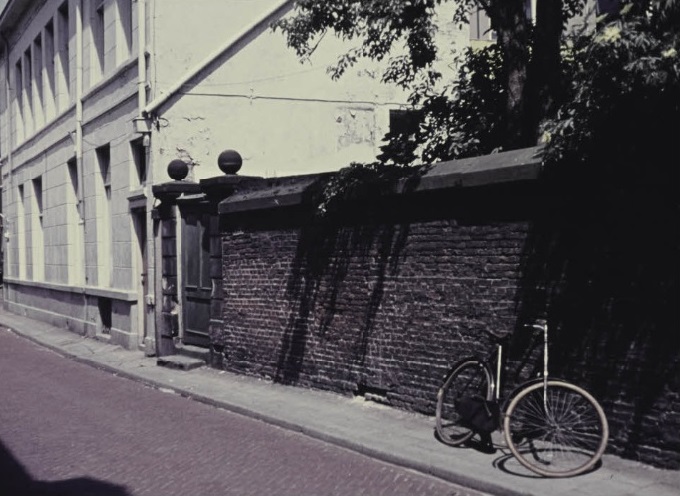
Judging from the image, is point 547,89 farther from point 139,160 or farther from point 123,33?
point 123,33

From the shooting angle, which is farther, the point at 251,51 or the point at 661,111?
the point at 251,51

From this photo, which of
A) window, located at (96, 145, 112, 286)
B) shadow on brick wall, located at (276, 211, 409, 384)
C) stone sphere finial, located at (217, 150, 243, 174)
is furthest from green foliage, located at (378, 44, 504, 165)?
window, located at (96, 145, 112, 286)

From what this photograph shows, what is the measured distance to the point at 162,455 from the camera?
7996mm

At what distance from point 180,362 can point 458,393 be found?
6116 millimetres

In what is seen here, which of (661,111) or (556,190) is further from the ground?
(661,111)

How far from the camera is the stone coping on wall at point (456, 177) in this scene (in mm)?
7812

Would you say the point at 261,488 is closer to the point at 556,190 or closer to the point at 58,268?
the point at 556,190

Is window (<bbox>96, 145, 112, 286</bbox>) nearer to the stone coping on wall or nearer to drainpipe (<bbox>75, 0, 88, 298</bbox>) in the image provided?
drainpipe (<bbox>75, 0, 88, 298</bbox>)

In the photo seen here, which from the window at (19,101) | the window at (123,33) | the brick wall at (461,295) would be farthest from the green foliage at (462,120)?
the window at (19,101)

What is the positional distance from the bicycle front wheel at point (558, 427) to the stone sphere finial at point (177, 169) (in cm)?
840

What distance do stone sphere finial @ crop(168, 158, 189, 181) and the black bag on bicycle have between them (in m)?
8.06

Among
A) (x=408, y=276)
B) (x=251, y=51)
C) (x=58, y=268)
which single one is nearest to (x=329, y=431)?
(x=408, y=276)

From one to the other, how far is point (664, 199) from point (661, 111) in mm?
672

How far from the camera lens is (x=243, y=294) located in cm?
1262
